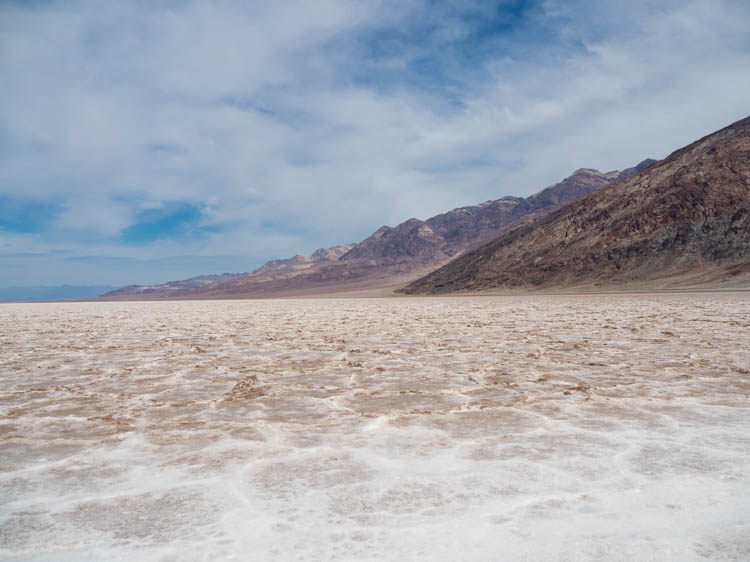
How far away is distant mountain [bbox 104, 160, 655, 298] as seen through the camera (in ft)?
374

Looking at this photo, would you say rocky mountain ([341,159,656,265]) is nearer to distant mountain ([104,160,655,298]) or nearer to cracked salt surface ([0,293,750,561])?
distant mountain ([104,160,655,298])

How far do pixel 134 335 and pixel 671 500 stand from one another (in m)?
11.0

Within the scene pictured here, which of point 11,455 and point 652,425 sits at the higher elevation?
point 11,455

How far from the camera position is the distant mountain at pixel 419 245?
114062mm

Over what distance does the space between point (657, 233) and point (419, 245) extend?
287 feet

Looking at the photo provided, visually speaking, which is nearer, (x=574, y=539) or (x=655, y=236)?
(x=574, y=539)

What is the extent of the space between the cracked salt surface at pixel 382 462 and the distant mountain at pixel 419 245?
96.4 m

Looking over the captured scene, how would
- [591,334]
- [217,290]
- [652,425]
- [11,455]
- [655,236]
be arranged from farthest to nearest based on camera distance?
1. [217,290]
2. [655,236]
3. [591,334]
4. [652,425]
5. [11,455]

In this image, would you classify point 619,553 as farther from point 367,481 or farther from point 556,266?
point 556,266

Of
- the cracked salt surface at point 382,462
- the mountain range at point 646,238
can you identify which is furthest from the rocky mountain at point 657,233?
the cracked salt surface at point 382,462

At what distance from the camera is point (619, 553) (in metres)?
1.69

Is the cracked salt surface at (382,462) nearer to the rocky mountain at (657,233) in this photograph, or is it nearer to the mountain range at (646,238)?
the mountain range at (646,238)

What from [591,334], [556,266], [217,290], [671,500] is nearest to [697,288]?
[556,266]

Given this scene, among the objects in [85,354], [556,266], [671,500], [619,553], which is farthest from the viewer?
[556,266]
